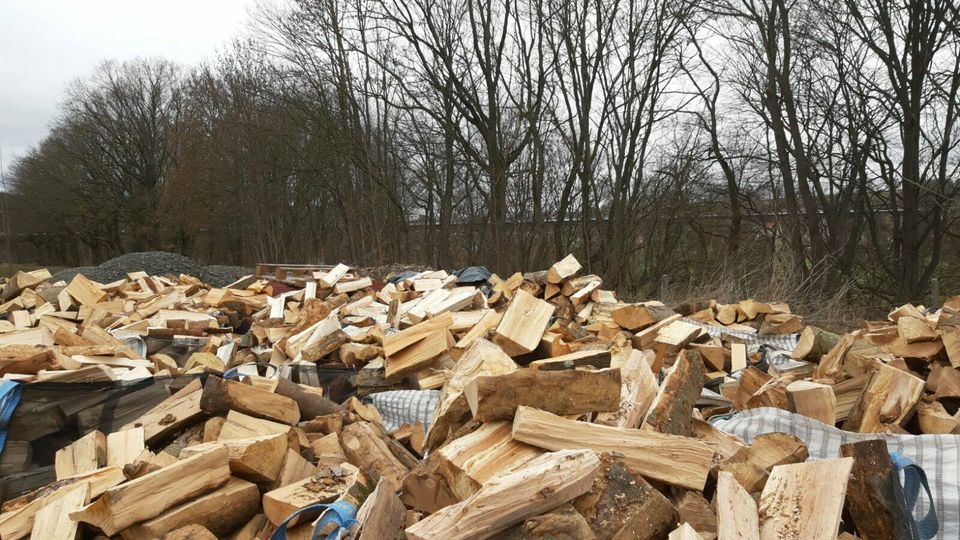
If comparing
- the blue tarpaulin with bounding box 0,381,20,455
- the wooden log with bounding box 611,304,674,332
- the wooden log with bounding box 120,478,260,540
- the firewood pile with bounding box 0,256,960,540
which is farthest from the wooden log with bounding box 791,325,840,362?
the blue tarpaulin with bounding box 0,381,20,455

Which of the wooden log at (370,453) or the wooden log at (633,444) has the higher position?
the wooden log at (633,444)

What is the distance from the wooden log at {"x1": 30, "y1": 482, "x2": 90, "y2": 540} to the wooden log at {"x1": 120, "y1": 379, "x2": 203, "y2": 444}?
675mm

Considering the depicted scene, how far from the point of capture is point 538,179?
632 inches

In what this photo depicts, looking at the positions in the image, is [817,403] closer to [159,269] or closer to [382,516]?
[382,516]

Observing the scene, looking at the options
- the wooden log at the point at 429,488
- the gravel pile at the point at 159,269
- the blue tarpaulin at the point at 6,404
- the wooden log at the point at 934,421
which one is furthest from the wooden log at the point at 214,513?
the gravel pile at the point at 159,269

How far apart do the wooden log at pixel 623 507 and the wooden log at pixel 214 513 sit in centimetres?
147

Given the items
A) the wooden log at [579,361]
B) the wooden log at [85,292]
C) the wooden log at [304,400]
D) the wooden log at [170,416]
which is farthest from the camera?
the wooden log at [85,292]

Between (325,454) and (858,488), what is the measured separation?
2146 mm

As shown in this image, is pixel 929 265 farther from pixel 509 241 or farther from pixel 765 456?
pixel 765 456

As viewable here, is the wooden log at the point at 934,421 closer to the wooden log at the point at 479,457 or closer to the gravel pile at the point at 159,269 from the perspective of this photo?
the wooden log at the point at 479,457

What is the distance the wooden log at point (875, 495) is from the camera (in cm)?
206

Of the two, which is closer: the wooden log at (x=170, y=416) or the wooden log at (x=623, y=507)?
the wooden log at (x=623, y=507)

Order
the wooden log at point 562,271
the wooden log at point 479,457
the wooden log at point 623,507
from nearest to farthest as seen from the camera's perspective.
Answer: the wooden log at point 623,507, the wooden log at point 479,457, the wooden log at point 562,271

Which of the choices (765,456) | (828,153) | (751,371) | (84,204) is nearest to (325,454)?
(765,456)
